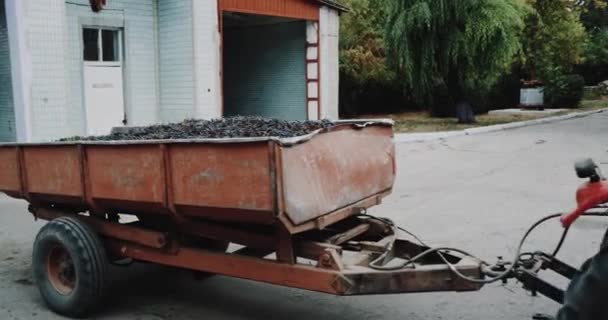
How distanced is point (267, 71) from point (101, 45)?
315 inches

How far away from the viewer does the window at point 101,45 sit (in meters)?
14.9

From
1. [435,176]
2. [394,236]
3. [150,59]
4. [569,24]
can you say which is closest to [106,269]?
[394,236]

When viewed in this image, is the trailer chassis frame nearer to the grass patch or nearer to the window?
the window

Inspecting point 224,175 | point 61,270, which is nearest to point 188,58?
point 61,270

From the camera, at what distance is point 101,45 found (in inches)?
596

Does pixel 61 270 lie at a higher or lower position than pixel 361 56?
lower

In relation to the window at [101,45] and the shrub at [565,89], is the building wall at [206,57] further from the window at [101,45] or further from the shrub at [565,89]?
the shrub at [565,89]

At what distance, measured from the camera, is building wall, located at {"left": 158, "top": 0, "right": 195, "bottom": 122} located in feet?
51.5

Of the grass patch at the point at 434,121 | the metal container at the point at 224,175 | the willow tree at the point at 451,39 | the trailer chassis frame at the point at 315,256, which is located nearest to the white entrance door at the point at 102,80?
the metal container at the point at 224,175

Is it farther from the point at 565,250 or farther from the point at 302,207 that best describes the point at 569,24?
the point at 302,207

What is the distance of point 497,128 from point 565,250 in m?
15.6

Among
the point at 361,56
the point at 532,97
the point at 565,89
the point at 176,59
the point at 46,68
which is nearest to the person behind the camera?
the point at 46,68

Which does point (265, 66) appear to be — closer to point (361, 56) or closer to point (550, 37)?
point (361, 56)

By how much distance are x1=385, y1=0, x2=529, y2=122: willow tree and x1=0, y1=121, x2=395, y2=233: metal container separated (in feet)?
56.3
